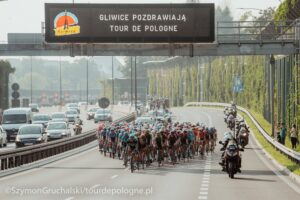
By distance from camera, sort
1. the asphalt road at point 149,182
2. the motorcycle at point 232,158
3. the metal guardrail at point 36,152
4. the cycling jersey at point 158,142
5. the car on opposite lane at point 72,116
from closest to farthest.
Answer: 1. the asphalt road at point 149,182
2. the motorcycle at point 232,158
3. the metal guardrail at point 36,152
4. the cycling jersey at point 158,142
5. the car on opposite lane at point 72,116

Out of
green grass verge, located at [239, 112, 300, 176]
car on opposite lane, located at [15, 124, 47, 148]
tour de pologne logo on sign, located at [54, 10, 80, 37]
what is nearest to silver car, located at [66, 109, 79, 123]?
green grass verge, located at [239, 112, 300, 176]

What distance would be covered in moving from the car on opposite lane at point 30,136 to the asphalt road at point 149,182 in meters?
9.42

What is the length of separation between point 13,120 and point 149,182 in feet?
112

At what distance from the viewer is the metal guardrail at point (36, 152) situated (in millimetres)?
34500

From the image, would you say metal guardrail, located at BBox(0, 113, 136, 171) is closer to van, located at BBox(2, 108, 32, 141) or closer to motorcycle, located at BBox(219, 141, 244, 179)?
van, located at BBox(2, 108, 32, 141)

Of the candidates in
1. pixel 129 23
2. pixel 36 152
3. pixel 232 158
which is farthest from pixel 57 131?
pixel 232 158

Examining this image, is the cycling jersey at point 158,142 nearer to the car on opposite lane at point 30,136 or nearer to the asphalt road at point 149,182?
the asphalt road at point 149,182

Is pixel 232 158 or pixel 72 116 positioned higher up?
pixel 232 158

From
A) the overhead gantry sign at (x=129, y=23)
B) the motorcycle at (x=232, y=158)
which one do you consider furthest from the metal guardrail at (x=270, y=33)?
the motorcycle at (x=232, y=158)

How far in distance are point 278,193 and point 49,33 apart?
53.0ft

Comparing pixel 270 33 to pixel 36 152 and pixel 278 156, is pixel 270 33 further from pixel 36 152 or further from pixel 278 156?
pixel 36 152

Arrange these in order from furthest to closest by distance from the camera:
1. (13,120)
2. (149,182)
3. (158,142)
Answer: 1. (13,120)
2. (158,142)
3. (149,182)

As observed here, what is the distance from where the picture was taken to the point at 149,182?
27.5 m

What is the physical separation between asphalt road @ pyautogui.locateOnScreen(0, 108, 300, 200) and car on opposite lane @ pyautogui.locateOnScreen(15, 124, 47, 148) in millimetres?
9415
